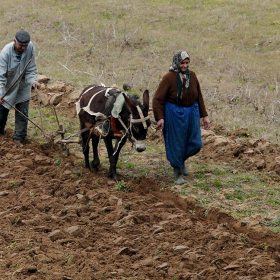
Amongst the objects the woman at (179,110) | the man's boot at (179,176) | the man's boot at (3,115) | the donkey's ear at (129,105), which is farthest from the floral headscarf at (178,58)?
the man's boot at (3,115)

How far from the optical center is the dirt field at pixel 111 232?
5863 mm

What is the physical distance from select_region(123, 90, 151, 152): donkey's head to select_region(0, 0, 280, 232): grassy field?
3.11 ft

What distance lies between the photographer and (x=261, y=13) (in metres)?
20.7

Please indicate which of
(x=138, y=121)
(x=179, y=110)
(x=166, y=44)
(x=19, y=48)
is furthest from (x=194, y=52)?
(x=138, y=121)

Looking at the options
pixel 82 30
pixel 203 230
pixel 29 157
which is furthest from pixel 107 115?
pixel 82 30

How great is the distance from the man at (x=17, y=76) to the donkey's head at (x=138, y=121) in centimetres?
195

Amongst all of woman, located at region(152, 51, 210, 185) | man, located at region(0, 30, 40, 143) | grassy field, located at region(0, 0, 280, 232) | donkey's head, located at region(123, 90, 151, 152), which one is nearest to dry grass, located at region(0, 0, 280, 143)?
grassy field, located at region(0, 0, 280, 232)

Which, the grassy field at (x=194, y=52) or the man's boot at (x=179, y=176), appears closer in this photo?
the man's boot at (x=179, y=176)

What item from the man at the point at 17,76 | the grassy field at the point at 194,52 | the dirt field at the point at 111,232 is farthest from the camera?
the man at the point at 17,76

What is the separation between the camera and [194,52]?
58.6 ft

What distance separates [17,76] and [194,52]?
877 centimetres

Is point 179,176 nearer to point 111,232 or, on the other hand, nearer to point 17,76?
point 111,232

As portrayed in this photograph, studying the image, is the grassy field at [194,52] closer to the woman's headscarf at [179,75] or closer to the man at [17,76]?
the woman's headscarf at [179,75]

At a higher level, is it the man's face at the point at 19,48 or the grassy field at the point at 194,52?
the man's face at the point at 19,48
